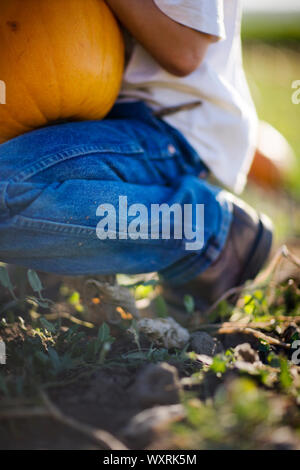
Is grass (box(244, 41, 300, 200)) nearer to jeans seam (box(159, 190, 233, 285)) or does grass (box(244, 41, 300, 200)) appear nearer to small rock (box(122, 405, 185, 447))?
jeans seam (box(159, 190, 233, 285))

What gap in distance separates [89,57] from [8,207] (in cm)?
53

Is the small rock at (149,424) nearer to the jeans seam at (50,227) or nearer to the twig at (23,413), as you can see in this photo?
the twig at (23,413)

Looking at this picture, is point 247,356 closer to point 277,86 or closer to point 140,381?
point 140,381

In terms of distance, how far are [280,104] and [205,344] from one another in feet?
15.3

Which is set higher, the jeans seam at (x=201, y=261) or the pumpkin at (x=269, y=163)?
the jeans seam at (x=201, y=261)

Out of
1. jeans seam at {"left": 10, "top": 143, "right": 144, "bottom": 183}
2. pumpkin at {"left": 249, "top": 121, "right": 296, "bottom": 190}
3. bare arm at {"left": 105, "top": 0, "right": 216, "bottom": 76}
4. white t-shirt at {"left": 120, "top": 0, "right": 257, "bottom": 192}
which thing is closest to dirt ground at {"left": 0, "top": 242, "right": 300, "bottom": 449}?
jeans seam at {"left": 10, "top": 143, "right": 144, "bottom": 183}

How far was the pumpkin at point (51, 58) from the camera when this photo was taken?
1362mm

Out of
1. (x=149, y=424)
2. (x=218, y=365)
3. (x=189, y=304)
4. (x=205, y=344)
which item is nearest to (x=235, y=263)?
(x=189, y=304)

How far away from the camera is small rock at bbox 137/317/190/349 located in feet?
4.50

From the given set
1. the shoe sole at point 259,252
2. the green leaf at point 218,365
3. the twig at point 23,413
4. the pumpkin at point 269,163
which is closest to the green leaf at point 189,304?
the shoe sole at point 259,252

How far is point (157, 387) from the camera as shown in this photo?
1076mm

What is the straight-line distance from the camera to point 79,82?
144 centimetres

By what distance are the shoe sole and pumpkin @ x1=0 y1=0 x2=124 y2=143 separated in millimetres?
785

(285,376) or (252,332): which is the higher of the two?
(285,376)
